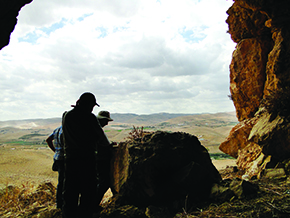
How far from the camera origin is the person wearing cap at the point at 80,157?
389cm

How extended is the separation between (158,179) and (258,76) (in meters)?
8.22

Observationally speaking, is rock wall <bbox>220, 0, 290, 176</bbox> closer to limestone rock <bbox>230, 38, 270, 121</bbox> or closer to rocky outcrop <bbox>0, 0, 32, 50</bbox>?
limestone rock <bbox>230, 38, 270, 121</bbox>

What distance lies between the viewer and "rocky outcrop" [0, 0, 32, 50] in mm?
3637

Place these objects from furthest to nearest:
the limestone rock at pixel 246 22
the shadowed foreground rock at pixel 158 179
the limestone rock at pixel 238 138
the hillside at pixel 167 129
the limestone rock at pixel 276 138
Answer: the hillside at pixel 167 129 → the limestone rock at pixel 238 138 → the limestone rock at pixel 246 22 → the limestone rock at pixel 276 138 → the shadowed foreground rock at pixel 158 179

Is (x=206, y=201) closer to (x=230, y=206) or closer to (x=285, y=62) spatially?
(x=230, y=206)

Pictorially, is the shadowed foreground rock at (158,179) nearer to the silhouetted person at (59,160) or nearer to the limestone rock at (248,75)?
the silhouetted person at (59,160)

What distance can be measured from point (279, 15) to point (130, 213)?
814cm

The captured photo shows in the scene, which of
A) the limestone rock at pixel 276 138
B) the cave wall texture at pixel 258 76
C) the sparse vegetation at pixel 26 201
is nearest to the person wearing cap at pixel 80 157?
the sparse vegetation at pixel 26 201

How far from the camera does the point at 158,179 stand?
4328mm

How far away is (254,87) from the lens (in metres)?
10.0

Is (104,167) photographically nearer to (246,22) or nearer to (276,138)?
(276,138)

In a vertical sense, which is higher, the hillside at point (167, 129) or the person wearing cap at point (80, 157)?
the person wearing cap at point (80, 157)

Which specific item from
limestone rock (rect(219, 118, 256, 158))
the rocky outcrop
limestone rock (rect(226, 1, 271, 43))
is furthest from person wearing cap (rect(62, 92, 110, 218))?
limestone rock (rect(226, 1, 271, 43))

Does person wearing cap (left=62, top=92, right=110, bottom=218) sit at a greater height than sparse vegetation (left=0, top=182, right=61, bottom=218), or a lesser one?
greater
